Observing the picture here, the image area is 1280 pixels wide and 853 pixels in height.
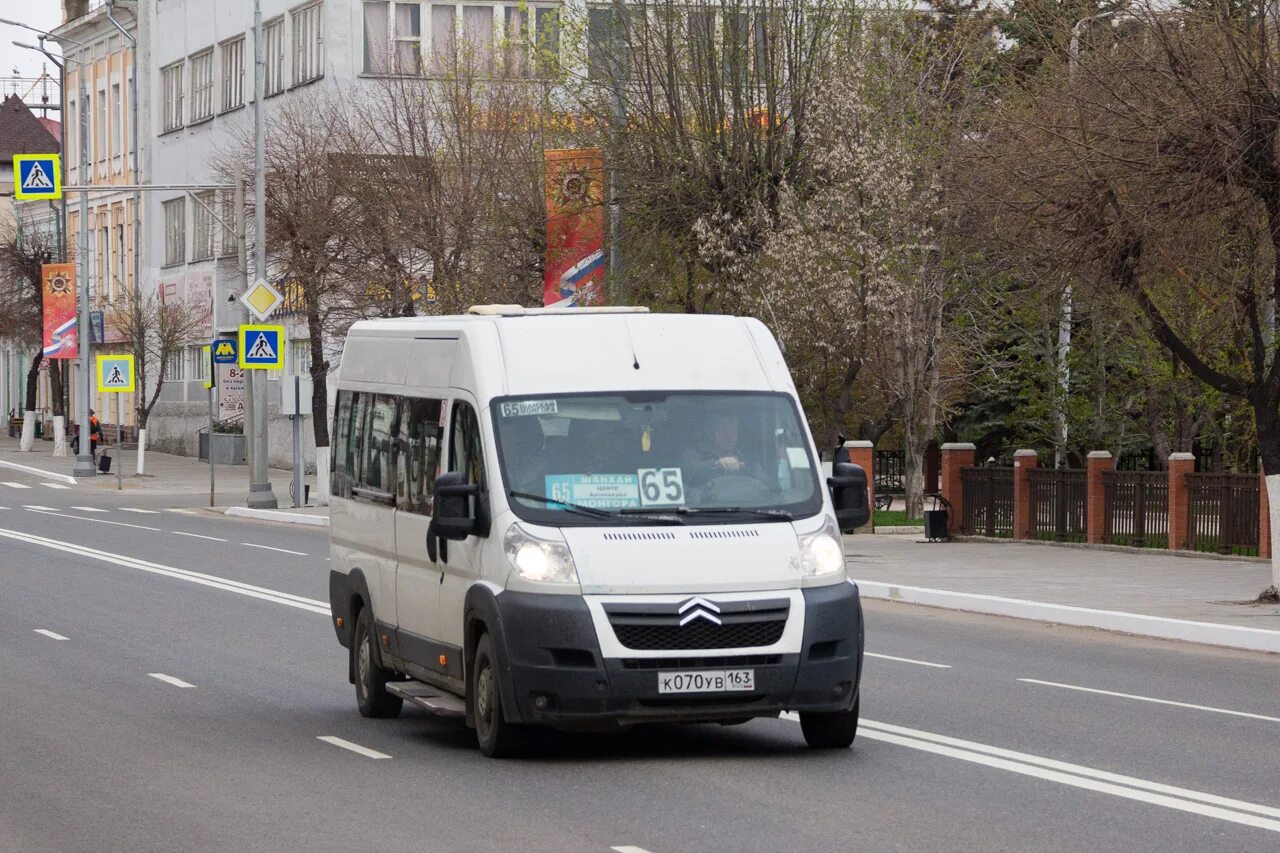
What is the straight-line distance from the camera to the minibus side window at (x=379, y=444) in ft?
43.8

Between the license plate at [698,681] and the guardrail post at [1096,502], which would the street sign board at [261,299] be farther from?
the license plate at [698,681]

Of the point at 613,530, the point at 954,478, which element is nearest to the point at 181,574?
the point at 954,478

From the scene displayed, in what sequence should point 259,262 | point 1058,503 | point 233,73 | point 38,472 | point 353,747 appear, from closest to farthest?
point 353,747, point 1058,503, point 259,262, point 38,472, point 233,73

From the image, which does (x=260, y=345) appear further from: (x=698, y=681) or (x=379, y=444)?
(x=698, y=681)

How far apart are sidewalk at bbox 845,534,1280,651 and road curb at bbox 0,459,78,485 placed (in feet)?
102

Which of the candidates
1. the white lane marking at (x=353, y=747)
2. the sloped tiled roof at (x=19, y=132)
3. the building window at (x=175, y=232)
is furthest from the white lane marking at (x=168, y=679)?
the sloped tiled roof at (x=19, y=132)

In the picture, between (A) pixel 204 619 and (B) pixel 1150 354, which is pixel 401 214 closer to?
(B) pixel 1150 354

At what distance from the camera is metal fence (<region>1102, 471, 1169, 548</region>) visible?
3112 cm

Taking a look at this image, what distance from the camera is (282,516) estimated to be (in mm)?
40625

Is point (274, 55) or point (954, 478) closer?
point (954, 478)

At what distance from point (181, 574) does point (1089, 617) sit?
11125 mm

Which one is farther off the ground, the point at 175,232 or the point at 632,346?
the point at 175,232

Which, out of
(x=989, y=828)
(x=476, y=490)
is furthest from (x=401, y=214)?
(x=989, y=828)

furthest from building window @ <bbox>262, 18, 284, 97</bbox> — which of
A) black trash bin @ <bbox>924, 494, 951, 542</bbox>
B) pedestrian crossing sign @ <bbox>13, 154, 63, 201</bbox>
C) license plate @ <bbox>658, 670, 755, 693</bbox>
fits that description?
license plate @ <bbox>658, 670, 755, 693</bbox>
